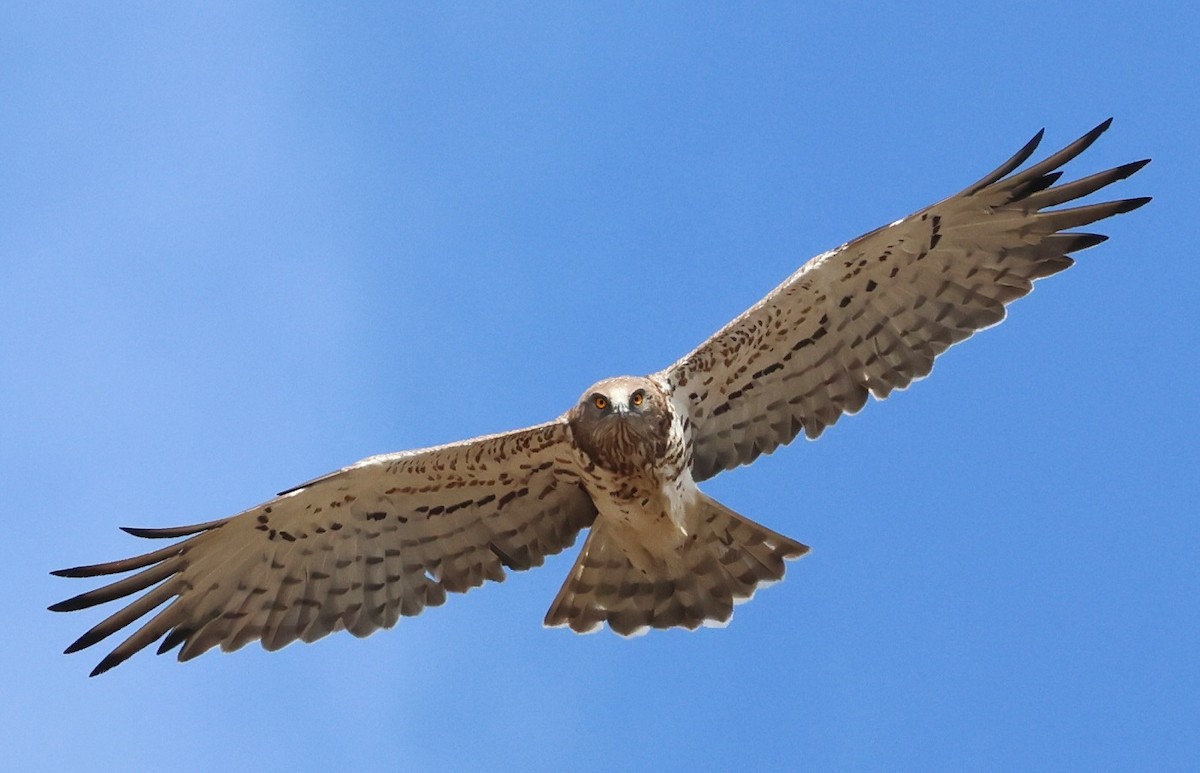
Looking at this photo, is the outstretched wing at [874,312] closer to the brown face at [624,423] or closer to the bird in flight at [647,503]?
the bird in flight at [647,503]

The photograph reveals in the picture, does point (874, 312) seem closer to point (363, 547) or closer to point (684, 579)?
point (684, 579)

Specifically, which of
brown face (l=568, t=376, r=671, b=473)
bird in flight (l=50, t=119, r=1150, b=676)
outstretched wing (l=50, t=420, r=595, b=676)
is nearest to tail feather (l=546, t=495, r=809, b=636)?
bird in flight (l=50, t=119, r=1150, b=676)

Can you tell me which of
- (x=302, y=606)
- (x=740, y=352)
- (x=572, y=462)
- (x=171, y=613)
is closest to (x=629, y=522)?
(x=572, y=462)

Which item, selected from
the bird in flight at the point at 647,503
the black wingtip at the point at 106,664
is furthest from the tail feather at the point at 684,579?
the black wingtip at the point at 106,664

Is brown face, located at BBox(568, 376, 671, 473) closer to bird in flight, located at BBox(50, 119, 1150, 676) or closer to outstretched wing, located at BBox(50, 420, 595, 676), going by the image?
bird in flight, located at BBox(50, 119, 1150, 676)

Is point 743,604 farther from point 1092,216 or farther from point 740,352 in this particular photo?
point 1092,216

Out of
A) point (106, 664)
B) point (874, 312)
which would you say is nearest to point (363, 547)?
point (106, 664)
